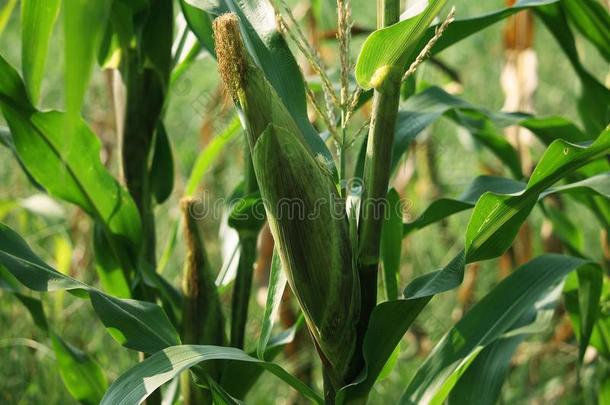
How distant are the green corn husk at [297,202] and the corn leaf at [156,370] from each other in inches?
3.7

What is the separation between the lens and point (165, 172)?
1086 millimetres

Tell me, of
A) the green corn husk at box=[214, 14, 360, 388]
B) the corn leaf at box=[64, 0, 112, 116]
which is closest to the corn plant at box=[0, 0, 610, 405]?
the green corn husk at box=[214, 14, 360, 388]

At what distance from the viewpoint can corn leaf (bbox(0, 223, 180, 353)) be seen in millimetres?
773

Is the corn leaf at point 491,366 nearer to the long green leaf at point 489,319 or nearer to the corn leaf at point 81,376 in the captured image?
the long green leaf at point 489,319

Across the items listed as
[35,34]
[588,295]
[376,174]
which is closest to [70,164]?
[35,34]

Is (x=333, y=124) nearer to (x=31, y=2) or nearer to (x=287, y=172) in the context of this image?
(x=287, y=172)

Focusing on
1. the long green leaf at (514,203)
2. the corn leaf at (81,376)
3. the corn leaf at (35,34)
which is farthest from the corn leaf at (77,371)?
the long green leaf at (514,203)

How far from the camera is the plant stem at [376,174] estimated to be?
2.35 feet

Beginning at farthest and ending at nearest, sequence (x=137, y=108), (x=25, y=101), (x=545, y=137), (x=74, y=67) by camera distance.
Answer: (x=545, y=137)
(x=137, y=108)
(x=25, y=101)
(x=74, y=67)

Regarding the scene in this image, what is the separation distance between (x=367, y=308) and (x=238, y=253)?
0.29 meters

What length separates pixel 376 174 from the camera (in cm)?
73

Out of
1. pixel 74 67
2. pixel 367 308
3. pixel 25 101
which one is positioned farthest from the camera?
pixel 25 101

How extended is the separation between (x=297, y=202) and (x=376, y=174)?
0.31 feet

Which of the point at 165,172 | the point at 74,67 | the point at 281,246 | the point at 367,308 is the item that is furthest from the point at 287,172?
the point at 165,172
